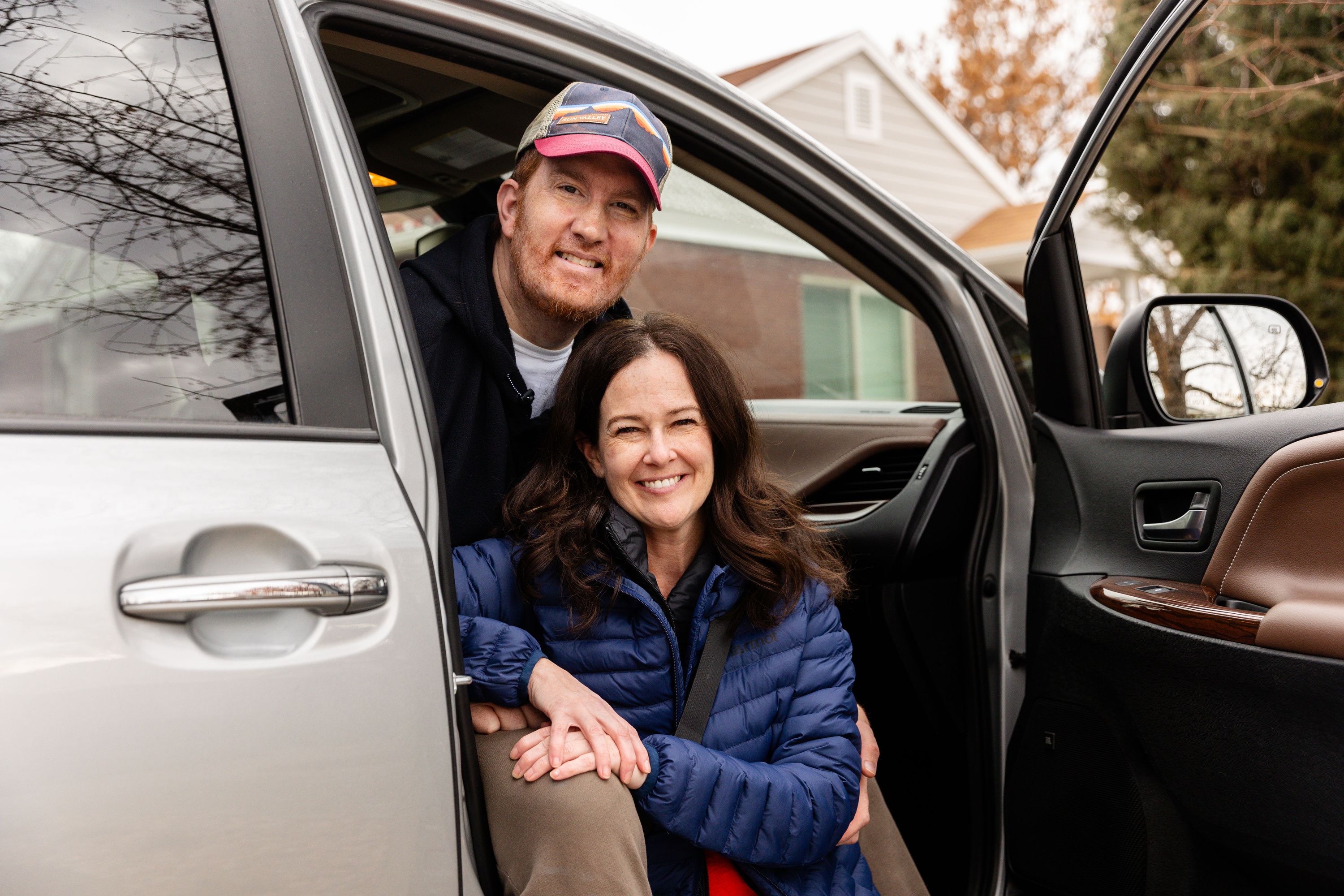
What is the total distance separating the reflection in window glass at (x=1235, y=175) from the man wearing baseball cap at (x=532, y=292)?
4.68 meters

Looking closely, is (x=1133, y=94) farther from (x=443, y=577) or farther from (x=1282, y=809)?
(x=443, y=577)

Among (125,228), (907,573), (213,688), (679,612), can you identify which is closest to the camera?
(213,688)

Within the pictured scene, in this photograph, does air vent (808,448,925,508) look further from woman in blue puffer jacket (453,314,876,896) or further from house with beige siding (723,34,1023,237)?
house with beige siding (723,34,1023,237)

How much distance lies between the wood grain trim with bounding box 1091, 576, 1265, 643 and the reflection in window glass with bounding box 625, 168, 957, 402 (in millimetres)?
946

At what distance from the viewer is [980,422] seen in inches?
87.9

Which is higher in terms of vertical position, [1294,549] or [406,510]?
[406,510]

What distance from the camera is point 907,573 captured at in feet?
7.69

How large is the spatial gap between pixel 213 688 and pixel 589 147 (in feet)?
3.70

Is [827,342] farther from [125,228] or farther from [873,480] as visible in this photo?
[125,228]

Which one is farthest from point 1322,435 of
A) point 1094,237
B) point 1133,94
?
point 1094,237

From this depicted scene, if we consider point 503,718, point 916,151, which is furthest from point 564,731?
point 916,151

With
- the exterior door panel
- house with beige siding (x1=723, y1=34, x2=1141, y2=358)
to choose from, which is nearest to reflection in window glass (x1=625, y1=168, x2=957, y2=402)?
the exterior door panel

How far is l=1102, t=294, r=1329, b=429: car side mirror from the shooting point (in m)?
1.86

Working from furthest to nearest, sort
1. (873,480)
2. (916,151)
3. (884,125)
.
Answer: (916,151) < (884,125) < (873,480)
